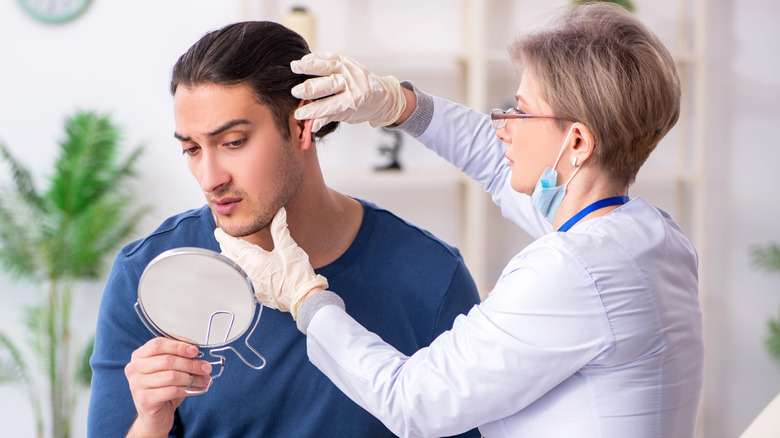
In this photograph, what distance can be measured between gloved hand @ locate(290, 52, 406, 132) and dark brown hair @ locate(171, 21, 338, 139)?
60 mm

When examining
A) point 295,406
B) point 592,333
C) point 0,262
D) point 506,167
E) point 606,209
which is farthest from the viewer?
point 0,262

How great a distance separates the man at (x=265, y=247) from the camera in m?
1.23

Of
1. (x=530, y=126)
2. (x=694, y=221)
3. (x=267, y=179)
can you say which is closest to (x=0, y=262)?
(x=267, y=179)

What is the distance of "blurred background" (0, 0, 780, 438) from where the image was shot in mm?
3277

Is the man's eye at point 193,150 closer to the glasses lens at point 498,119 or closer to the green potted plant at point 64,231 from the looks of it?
the glasses lens at point 498,119

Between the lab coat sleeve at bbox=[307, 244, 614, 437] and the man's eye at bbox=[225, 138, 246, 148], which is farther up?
the man's eye at bbox=[225, 138, 246, 148]

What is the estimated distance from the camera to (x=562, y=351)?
987 mm

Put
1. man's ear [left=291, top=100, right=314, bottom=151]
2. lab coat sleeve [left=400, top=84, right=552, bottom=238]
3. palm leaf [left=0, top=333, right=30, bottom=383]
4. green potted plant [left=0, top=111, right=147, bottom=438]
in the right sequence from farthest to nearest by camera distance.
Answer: palm leaf [left=0, top=333, right=30, bottom=383] → green potted plant [left=0, top=111, right=147, bottom=438] → lab coat sleeve [left=400, top=84, right=552, bottom=238] → man's ear [left=291, top=100, right=314, bottom=151]

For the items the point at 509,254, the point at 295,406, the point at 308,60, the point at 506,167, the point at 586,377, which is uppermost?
the point at 308,60

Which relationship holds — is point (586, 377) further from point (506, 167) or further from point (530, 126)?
point (506, 167)

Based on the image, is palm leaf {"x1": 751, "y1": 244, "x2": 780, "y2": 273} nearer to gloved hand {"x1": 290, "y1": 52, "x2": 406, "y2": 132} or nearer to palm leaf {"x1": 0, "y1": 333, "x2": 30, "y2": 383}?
gloved hand {"x1": 290, "y1": 52, "x2": 406, "y2": 132}

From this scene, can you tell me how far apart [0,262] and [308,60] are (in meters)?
2.46

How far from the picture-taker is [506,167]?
5.14ft

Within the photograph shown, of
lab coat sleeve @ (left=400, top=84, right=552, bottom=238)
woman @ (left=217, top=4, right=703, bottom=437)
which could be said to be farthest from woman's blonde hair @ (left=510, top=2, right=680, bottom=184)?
lab coat sleeve @ (left=400, top=84, right=552, bottom=238)
